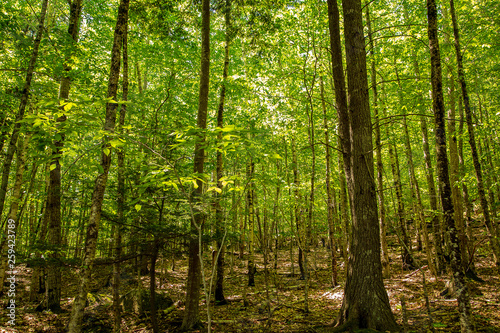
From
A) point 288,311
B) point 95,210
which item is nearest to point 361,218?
point 288,311

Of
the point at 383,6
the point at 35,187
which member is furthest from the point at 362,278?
the point at 35,187

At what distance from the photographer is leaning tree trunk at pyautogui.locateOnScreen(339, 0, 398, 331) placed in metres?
4.44

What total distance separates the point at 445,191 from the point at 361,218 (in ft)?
4.72

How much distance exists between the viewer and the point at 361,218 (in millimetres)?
4801

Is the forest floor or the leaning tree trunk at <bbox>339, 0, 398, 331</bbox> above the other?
the leaning tree trunk at <bbox>339, 0, 398, 331</bbox>

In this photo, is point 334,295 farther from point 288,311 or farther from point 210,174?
point 210,174

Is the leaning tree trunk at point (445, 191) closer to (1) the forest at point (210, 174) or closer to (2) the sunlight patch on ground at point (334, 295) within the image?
(1) the forest at point (210, 174)

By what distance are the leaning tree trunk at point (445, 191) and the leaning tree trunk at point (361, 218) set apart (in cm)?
105

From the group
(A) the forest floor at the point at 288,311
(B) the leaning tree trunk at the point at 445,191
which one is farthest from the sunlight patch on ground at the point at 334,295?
(B) the leaning tree trunk at the point at 445,191

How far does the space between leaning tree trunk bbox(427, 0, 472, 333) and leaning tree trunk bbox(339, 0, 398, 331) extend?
105 cm

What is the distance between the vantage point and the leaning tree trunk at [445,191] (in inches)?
160

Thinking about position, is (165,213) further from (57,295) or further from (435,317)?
(435,317)

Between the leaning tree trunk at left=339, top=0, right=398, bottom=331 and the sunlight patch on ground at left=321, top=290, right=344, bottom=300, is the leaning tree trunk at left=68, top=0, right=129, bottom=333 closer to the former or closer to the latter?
the leaning tree trunk at left=339, top=0, right=398, bottom=331

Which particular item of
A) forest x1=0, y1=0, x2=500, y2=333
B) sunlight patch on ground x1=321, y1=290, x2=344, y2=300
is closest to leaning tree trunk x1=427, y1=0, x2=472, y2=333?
forest x1=0, y1=0, x2=500, y2=333
